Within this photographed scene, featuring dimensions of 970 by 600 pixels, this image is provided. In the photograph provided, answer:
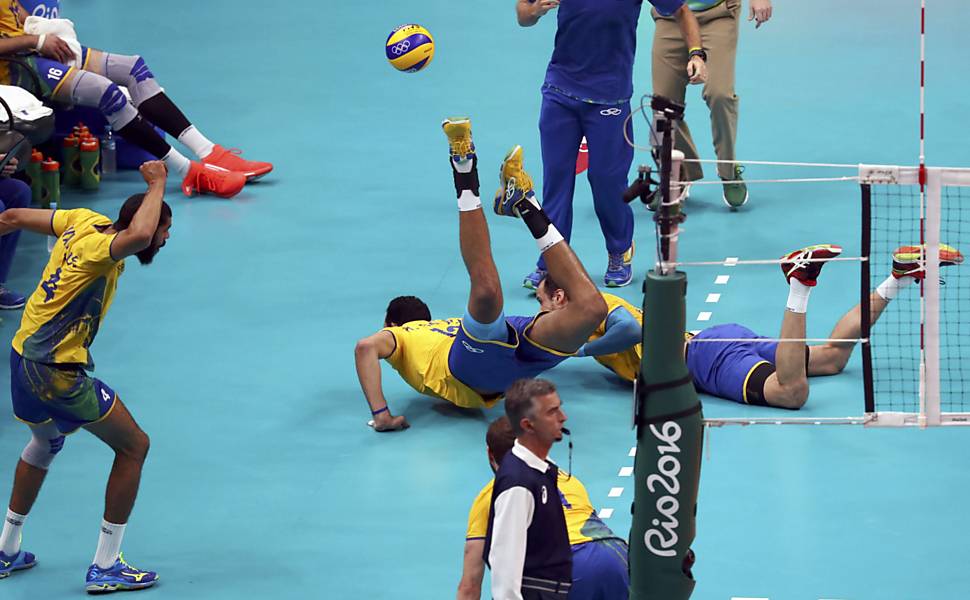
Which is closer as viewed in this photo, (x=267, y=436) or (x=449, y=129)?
(x=449, y=129)

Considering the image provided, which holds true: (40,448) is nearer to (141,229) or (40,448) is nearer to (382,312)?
(141,229)

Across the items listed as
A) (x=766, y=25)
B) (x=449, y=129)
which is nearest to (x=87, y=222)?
(x=449, y=129)

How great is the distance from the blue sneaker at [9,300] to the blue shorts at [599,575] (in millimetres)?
6316

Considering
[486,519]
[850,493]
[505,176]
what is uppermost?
[505,176]

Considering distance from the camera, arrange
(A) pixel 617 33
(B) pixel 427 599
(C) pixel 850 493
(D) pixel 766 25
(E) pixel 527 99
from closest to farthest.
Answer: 1. (B) pixel 427 599
2. (C) pixel 850 493
3. (A) pixel 617 33
4. (E) pixel 527 99
5. (D) pixel 766 25

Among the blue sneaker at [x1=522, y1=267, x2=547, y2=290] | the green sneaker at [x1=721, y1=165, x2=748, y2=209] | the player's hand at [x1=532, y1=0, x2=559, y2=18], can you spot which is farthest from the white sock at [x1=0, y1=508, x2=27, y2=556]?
the green sneaker at [x1=721, y1=165, x2=748, y2=209]

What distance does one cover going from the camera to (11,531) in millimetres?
8922

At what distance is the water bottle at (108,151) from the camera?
1532 cm

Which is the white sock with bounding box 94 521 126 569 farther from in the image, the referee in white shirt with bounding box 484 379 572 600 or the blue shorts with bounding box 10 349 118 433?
the referee in white shirt with bounding box 484 379 572 600

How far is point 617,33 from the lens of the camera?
39.4ft

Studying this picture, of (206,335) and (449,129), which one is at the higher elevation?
(449,129)

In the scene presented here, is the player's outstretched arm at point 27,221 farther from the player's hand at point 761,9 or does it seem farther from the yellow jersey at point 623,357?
the player's hand at point 761,9

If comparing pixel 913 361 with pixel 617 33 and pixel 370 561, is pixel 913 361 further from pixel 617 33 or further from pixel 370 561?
pixel 370 561

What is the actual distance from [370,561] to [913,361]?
4.25 metres
